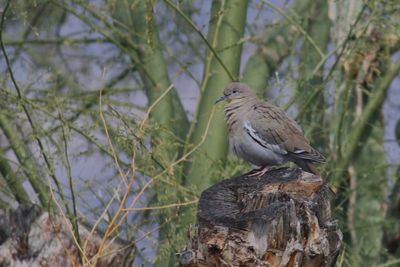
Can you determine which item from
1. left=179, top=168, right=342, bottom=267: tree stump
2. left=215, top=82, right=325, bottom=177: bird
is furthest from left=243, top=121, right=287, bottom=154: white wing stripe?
left=179, top=168, right=342, bottom=267: tree stump

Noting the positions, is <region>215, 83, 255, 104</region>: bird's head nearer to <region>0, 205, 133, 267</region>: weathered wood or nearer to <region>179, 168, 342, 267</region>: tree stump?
<region>0, 205, 133, 267</region>: weathered wood

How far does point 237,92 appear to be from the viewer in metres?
7.58

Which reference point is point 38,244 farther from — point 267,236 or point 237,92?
point 267,236

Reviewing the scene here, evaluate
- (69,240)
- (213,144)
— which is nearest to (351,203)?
(213,144)

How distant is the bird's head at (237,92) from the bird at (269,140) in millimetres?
324

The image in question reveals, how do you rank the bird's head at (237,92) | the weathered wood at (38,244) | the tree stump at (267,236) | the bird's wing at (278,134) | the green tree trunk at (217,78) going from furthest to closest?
the green tree trunk at (217,78)
the bird's head at (237,92)
the bird's wing at (278,134)
the weathered wood at (38,244)
the tree stump at (267,236)

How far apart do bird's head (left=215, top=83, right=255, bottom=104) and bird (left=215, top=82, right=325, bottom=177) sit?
324 mm

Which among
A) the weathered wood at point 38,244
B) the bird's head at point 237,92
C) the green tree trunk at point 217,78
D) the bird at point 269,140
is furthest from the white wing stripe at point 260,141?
the green tree trunk at point 217,78

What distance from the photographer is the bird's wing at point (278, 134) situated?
693 centimetres

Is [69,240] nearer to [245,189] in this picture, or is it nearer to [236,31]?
[245,189]

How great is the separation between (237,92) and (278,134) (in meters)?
0.74

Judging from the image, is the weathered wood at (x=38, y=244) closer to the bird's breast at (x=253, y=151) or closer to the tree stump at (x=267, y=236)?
the bird's breast at (x=253, y=151)

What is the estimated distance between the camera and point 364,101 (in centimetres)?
1088

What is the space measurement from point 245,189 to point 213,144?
3998 mm
